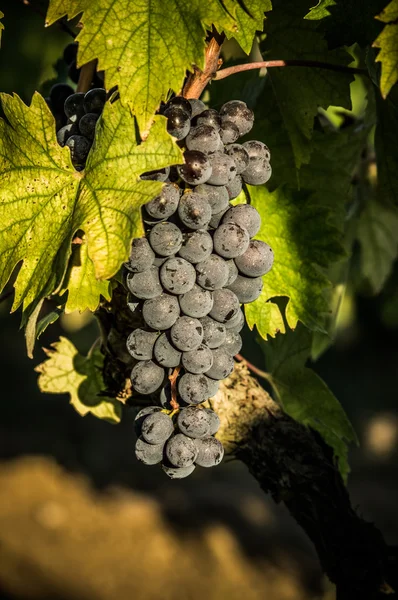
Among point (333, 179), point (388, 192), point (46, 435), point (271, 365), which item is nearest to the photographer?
point (388, 192)

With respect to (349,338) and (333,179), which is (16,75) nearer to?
(333,179)

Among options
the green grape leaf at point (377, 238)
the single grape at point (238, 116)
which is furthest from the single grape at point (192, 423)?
the green grape leaf at point (377, 238)

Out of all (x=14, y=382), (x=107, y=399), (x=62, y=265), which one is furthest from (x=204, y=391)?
(x=14, y=382)

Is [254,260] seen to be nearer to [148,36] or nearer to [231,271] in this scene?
[231,271]

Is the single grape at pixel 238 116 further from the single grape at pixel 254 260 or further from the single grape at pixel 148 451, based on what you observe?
the single grape at pixel 148 451

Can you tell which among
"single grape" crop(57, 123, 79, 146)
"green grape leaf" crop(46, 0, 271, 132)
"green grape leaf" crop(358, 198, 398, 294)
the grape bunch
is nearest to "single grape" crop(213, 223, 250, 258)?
the grape bunch

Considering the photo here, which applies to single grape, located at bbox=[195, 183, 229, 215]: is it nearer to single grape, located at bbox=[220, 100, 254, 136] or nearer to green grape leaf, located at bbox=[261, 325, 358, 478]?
single grape, located at bbox=[220, 100, 254, 136]
